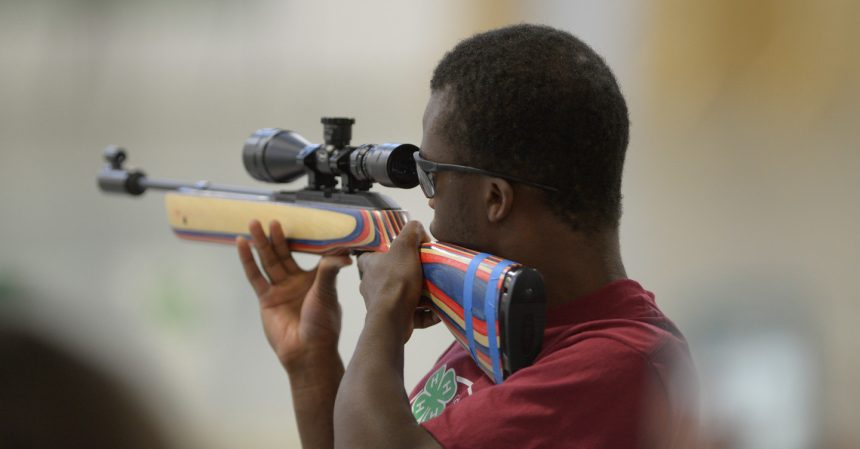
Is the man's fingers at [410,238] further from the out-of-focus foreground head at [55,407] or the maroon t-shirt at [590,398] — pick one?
the out-of-focus foreground head at [55,407]

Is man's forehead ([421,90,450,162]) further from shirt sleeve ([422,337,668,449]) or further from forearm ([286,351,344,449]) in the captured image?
forearm ([286,351,344,449])

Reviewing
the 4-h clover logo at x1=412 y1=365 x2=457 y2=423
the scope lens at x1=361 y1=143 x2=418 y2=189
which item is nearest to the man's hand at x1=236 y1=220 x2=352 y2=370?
the scope lens at x1=361 y1=143 x2=418 y2=189

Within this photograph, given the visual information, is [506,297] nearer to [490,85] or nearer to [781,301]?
[490,85]

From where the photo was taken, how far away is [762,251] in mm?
1636

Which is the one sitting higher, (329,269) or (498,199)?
(498,199)

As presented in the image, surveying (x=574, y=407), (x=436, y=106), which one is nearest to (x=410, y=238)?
(x=436, y=106)

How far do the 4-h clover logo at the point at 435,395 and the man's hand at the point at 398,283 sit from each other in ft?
0.27

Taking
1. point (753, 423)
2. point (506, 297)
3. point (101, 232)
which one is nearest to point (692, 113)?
point (753, 423)

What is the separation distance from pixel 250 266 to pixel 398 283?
0.51m

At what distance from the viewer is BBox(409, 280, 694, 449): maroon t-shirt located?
2.93 feet

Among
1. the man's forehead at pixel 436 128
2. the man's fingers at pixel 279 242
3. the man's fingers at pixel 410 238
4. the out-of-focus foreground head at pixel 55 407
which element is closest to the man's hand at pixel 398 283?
the man's fingers at pixel 410 238

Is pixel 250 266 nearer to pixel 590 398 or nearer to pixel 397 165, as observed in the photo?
pixel 397 165

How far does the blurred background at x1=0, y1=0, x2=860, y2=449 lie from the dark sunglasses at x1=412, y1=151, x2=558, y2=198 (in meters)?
0.31

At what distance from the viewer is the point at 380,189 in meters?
2.19
